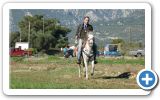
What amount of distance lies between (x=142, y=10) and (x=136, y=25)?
0.20 meters

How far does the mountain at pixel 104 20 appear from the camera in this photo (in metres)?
32.0

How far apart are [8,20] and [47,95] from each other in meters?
0.83

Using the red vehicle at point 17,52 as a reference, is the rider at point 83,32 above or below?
above

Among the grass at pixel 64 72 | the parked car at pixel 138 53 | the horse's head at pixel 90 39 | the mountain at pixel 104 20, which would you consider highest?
the mountain at pixel 104 20

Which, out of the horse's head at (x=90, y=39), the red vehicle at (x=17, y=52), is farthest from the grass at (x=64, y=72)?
the horse's head at (x=90, y=39)

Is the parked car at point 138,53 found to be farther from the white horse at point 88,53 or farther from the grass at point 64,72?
the white horse at point 88,53

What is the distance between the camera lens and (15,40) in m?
32.0

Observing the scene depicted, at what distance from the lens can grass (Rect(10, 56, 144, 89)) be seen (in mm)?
31969

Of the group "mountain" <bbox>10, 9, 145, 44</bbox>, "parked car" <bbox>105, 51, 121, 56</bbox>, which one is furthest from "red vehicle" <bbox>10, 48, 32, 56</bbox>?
"parked car" <bbox>105, 51, 121, 56</bbox>

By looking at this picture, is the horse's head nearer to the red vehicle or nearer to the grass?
the grass

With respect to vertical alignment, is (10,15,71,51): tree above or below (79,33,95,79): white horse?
above

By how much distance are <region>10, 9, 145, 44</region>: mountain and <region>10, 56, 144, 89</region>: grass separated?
0.76 feet

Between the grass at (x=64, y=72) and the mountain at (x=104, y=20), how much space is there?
0.76ft
